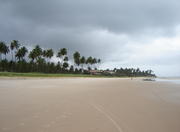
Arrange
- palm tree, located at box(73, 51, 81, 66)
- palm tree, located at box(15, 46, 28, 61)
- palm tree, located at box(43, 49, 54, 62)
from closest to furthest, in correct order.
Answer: palm tree, located at box(15, 46, 28, 61), palm tree, located at box(43, 49, 54, 62), palm tree, located at box(73, 51, 81, 66)

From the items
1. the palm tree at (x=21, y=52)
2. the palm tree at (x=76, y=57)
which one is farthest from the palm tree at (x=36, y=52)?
the palm tree at (x=76, y=57)

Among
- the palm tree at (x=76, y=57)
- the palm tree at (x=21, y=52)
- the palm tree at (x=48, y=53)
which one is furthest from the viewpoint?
the palm tree at (x=76, y=57)

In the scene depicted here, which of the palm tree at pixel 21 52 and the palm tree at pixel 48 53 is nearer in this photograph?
the palm tree at pixel 21 52

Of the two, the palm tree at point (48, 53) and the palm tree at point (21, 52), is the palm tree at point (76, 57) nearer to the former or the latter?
the palm tree at point (48, 53)

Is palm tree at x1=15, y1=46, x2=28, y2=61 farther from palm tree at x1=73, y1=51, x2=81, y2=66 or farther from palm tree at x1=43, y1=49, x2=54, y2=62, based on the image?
palm tree at x1=73, y1=51, x2=81, y2=66

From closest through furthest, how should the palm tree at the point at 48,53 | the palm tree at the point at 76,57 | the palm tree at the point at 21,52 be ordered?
the palm tree at the point at 21,52 → the palm tree at the point at 48,53 → the palm tree at the point at 76,57

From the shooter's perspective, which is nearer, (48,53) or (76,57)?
(48,53)

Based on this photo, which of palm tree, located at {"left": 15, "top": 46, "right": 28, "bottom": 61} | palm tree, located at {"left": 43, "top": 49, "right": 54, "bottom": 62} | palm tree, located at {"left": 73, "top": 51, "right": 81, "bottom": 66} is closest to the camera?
palm tree, located at {"left": 15, "top": 46, "right": 28, "bottom": 61}

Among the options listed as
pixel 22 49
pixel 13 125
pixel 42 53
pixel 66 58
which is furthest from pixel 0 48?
pixel 13 125

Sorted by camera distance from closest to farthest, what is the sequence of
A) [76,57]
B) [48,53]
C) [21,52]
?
[21,52] < [48,53] < [76,57]

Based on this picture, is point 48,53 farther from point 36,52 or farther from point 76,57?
point 76,57

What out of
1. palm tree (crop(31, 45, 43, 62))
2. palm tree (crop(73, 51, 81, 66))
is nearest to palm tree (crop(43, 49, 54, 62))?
palm tree (crop(31, 45, 43, 62))

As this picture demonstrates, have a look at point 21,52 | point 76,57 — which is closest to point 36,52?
point 21,52

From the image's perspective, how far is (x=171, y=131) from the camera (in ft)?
13.1
